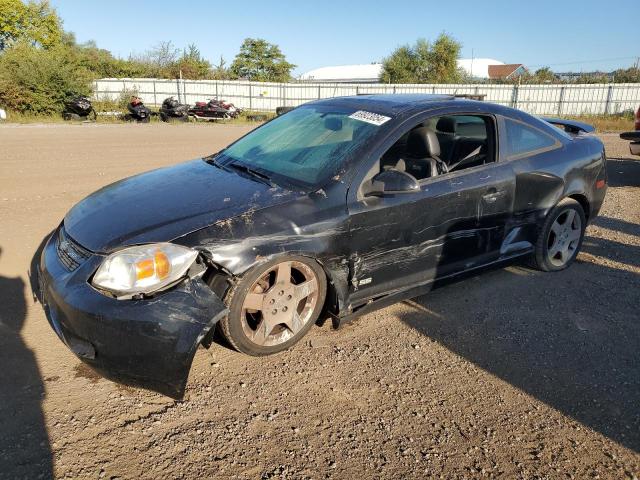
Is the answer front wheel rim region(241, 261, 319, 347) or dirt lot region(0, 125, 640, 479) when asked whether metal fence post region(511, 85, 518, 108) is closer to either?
dirt lot region(0, 125, 640, 479)

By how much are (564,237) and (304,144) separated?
268 centimetres

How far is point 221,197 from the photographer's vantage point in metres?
3.03

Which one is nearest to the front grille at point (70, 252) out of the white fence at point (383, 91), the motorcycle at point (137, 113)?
the motorcycle at point (137, 113)

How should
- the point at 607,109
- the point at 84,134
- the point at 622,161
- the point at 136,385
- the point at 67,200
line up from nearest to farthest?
the point at 136,385 < the point at 67,200 < the point at 622,161 < the point at 84,134 < the point at 607,109

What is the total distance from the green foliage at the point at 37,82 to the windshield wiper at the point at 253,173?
2104 cm

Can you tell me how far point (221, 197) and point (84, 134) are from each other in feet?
46.6

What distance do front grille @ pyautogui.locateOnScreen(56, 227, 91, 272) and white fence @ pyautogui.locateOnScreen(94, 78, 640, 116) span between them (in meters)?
24.7

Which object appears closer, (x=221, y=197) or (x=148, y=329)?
(x=148, y=329)

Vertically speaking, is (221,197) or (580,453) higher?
(221,197)

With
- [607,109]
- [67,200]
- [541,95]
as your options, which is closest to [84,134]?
[67,200]

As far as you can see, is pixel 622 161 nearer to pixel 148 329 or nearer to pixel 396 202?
pixel 396 202

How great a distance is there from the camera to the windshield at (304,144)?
10.8 ft

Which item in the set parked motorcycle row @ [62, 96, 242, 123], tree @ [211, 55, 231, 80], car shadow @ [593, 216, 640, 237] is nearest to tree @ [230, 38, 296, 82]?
tree @ [211, 55, 231, 80]

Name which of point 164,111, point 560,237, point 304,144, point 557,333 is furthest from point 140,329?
point 164,111
